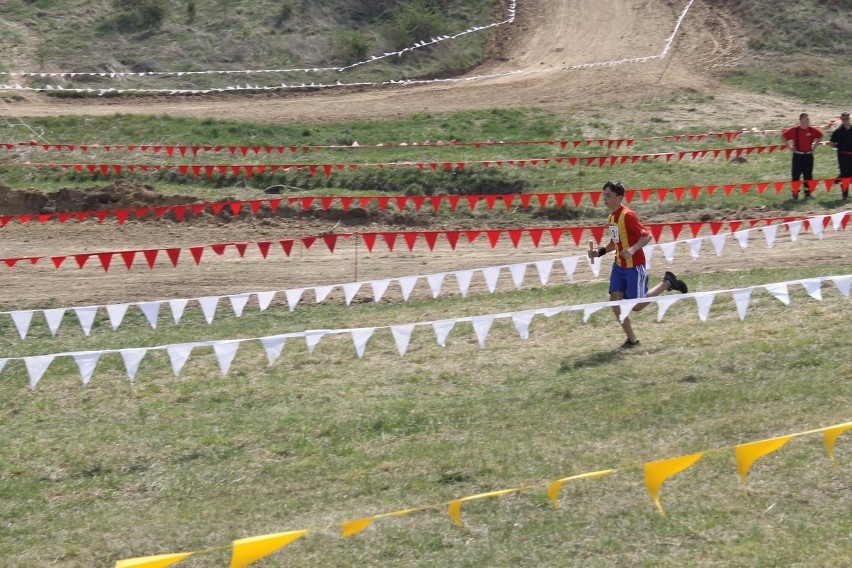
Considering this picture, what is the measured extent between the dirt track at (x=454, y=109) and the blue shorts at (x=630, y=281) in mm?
3845

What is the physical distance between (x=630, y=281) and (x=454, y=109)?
50.8 feet

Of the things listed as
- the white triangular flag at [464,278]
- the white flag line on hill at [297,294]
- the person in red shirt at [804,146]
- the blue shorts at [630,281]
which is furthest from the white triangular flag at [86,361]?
the person in red shirt at [804,146]

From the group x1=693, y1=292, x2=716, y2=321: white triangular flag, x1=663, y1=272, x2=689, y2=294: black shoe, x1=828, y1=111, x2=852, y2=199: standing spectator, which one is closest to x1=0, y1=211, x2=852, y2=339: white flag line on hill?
x1=663, y1=272, x2=689, y2=294: black shoe

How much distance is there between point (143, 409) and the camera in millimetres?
10039

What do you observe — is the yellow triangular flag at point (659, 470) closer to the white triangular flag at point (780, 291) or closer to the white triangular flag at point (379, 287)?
the white triangular flag at point (780, 291)

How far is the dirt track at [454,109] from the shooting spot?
15039mm

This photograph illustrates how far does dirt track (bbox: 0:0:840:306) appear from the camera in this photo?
592 inches

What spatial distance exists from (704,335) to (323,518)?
5.18 metres

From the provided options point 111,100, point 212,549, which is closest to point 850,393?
point 212,549

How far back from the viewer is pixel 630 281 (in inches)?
418

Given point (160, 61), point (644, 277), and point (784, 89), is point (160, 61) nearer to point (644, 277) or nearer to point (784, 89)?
point (784, 89)

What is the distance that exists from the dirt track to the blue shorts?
3.84 metres

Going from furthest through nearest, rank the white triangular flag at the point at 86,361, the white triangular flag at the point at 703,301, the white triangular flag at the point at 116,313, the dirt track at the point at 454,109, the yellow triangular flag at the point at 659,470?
the dirt track at the point at 454,109
the white triangular flag at the point at 116,313
the white triangular flag at the point at 703,301
the white triangular flag at the point at 86,361
the yellow triangular flag at the point at 659,470

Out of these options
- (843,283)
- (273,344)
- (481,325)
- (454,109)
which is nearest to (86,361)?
(273,344)
